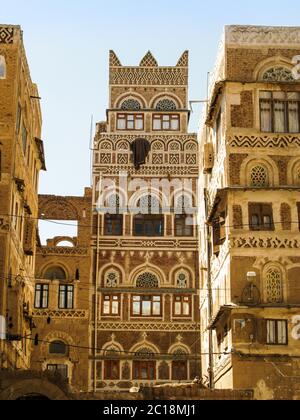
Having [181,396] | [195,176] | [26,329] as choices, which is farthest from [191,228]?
[181,396]

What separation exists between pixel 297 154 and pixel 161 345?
2035 centimetres

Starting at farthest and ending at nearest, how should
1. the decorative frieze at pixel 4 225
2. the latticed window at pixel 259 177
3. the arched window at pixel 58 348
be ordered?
the arched window at pixel 58 348, the latticed window at pixel 259 177, the decorative frieze at pixel 4 225

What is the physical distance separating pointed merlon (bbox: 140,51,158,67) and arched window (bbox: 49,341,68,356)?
18.3 m

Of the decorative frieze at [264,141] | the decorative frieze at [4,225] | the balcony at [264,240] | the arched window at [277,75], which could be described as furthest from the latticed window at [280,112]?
the decorative frieze at [4,225]

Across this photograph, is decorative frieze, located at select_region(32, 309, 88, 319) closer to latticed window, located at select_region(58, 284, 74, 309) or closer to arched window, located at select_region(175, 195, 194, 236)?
latticed window, located at select_region(58, 284, 74, 309)

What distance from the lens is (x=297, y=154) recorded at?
32.9 metres

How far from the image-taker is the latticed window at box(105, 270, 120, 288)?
2014 inches

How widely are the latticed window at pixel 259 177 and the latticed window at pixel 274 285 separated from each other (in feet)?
10.9

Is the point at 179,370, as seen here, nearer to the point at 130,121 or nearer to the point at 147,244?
the point at 147,244

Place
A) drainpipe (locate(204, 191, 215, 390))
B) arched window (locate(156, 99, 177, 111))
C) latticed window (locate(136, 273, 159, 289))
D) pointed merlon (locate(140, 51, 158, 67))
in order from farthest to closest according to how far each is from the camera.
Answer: pointed merlon (locate(140, 51, 158, 67))
arched window (locate(156, 99, 177, 111))
latticed window (locate(136, 273, 159, 289))
drainpipe (locate(204, 191, 215, 390))

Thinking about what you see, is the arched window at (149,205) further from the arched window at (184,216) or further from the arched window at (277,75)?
the arched window at (277,75)

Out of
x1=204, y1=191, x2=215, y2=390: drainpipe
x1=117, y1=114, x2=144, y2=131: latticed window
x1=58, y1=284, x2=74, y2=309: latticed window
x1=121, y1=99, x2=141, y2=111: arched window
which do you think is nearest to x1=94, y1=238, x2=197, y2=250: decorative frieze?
x1=58, y1=284, x2=74, y2=309: latticed window

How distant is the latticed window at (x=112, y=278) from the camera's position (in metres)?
51.2

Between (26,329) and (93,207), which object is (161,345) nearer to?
(93,207)
